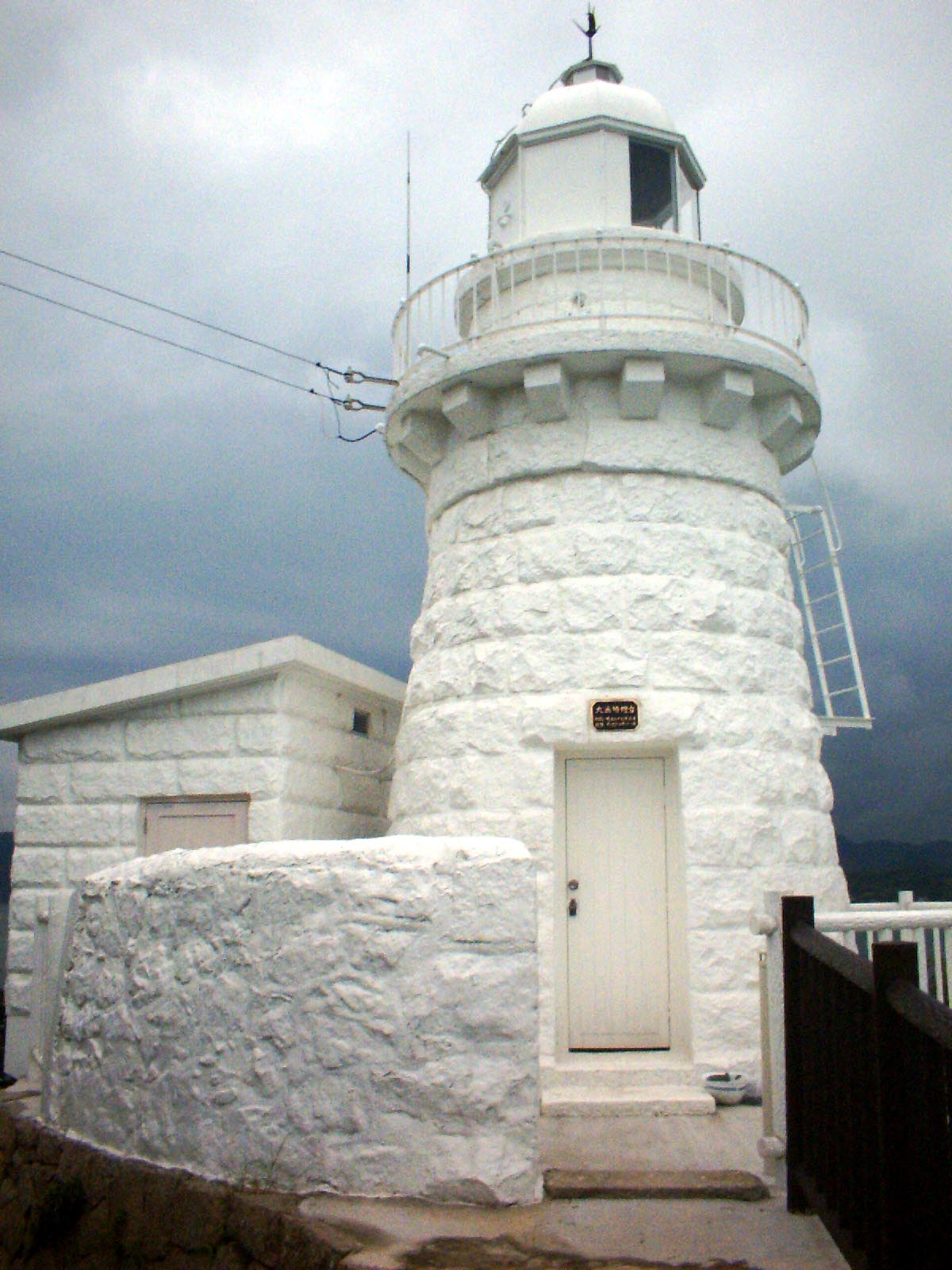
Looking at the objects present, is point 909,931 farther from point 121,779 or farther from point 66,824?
point 66,824

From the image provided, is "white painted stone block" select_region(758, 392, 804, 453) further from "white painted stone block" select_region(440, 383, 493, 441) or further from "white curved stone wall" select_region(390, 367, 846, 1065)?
"white painted stone block" select_region(440, 383, 493, 441)

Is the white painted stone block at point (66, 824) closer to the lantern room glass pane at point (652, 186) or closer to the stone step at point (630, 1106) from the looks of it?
the stone step at point (630, 1106)

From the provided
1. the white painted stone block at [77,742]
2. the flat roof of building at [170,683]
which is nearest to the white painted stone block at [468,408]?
the flat roof of building at [170,683]

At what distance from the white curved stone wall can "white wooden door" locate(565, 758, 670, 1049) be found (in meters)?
0.26

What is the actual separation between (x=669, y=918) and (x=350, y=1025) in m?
3.58

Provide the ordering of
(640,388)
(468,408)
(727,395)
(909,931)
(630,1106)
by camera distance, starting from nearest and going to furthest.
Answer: (909,931) < (630,1106) < (640,388) < (727,395) < (468,408)

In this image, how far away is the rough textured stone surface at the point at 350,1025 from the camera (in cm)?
442

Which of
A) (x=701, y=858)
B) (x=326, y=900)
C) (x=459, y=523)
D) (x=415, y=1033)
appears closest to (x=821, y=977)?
(x=415, y=1033)

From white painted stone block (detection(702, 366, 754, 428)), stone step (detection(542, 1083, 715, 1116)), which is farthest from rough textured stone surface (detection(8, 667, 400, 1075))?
white painted stone block (detection(702, 366, 754, 428))

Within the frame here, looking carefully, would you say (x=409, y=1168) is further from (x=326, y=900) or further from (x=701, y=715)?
(x=701, y=715)

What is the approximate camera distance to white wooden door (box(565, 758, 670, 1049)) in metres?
7.42

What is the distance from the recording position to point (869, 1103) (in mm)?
3434

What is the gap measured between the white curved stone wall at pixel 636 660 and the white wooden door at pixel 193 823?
1225 mm

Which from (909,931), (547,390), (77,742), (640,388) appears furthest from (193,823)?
(909,931)
